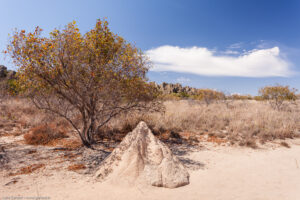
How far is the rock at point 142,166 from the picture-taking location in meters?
4.61

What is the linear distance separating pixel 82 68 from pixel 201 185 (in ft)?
18.2

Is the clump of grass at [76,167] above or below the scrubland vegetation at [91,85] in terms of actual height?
below

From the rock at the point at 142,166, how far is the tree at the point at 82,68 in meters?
2.54

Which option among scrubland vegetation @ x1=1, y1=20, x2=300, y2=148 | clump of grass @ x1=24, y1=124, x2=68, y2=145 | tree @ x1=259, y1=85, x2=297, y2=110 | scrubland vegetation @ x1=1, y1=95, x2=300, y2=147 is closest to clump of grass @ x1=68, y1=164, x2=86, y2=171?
scrubland vegetation @ x1=1, y1=20, x2=300, y2=148

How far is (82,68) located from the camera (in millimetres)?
6699

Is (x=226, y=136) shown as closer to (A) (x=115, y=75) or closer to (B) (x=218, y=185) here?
(B) (x=218, y=185)

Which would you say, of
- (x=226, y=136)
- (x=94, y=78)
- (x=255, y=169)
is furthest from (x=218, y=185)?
(x=226, y=136)

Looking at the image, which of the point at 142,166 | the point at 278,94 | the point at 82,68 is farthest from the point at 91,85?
the point at 278,94

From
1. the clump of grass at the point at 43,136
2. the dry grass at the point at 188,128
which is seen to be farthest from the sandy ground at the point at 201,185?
the clump of grass at the point at 43,136

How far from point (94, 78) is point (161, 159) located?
376 centimetres

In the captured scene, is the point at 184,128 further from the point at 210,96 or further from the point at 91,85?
the point at 210,96

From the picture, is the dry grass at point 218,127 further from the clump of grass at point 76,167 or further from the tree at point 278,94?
the tree at point 278,94

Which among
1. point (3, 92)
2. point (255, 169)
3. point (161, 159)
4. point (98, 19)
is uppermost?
point (98, 19)

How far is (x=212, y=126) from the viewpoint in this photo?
1170 cm
